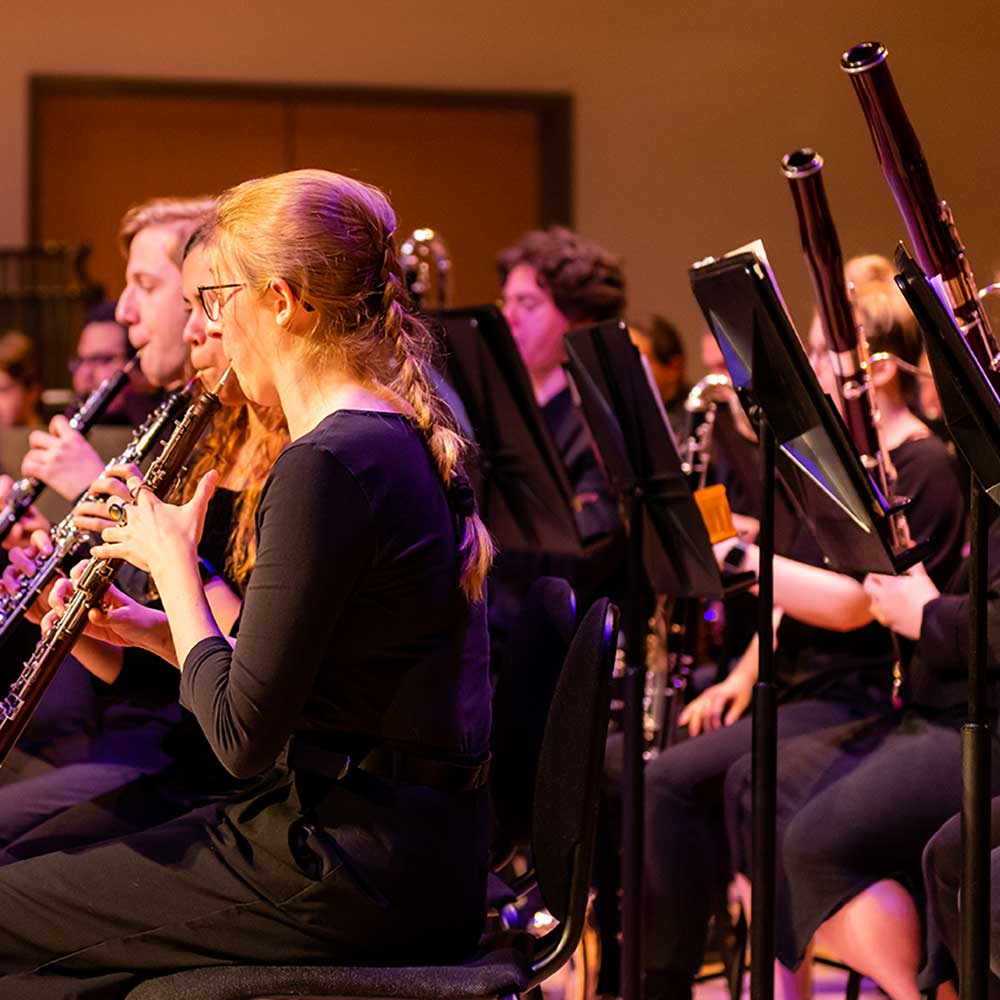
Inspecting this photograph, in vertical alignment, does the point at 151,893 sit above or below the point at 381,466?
below

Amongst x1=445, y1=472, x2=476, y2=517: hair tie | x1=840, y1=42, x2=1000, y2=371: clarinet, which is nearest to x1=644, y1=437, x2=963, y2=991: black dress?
x1=840, y1=42, x2=1000, y2=371: clarinet

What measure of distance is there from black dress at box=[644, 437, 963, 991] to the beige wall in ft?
11.2

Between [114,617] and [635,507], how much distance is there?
2.90ft

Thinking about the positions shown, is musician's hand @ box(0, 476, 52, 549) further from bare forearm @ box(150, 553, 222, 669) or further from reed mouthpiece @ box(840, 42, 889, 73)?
reed mouthpiece @ box(840, 42, 889, 73)

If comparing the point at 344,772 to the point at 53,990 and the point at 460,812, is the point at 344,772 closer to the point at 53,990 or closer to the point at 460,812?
the point at 460,812

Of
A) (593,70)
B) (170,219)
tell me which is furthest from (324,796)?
(593,70)

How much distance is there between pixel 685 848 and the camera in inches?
99.6

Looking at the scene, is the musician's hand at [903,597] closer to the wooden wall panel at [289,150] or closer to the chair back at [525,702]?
the chair back at [525,702]

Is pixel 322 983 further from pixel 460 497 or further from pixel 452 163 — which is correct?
pixel 452 163

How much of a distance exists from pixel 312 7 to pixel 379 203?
4.89m

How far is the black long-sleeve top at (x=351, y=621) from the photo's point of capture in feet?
4.40

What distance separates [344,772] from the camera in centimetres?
141

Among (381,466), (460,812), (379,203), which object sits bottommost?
(460,812)

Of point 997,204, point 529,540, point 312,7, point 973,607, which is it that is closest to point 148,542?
point 973,607
